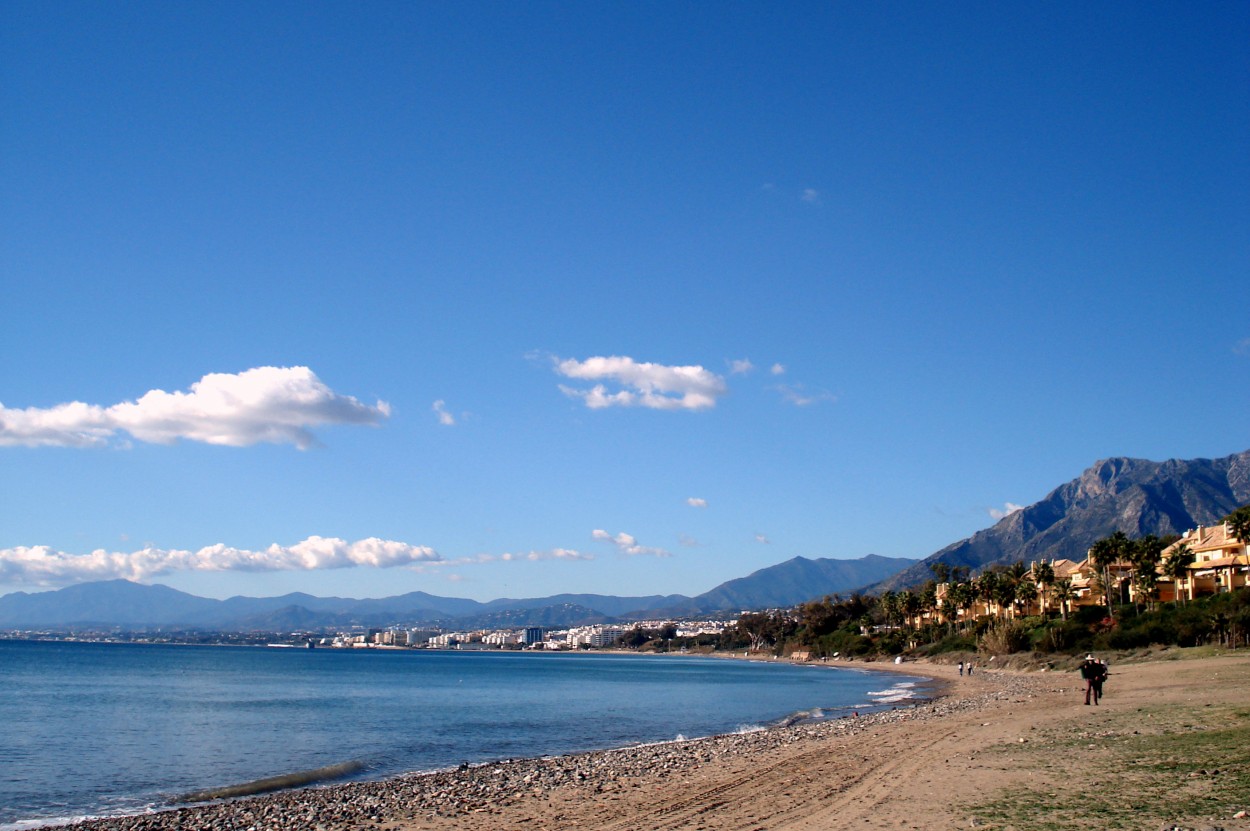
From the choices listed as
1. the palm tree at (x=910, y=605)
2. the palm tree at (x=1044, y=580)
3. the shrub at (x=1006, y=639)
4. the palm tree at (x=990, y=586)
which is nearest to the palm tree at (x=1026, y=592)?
the palm tree at (x=1044, y=580)

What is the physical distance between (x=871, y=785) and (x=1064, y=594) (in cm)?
6907

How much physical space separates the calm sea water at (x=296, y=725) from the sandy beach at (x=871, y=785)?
5.73 metres

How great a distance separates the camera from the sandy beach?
1363cm

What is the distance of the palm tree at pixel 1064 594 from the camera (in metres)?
78.1

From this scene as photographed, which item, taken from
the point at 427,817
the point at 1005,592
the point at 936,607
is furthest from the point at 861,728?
the point at 936,607

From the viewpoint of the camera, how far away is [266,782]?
26.1 metres

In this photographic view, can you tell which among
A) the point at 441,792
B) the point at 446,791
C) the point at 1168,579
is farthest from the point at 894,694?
the point at 441,792

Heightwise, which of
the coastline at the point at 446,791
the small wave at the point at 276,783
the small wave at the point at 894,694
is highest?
the coastline at the point at 446,791

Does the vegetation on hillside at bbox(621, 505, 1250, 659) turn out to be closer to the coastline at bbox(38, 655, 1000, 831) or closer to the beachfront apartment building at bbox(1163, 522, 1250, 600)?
the beachfront apartment building at bbox(1163, 522, 1250, 600)

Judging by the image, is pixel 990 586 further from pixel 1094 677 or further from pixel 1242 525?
pixel 1094 677

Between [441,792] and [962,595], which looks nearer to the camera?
[441,792]

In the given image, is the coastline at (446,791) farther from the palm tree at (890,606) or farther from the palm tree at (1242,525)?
the palm tree at (890,606)

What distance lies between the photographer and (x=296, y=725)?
4362 cm

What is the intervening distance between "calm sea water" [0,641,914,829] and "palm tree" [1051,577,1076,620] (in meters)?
17.1
